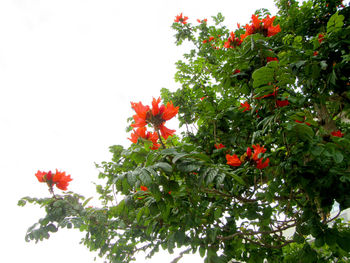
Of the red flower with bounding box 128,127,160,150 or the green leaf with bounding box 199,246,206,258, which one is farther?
the green leaf with bounding box 199,246,206,258

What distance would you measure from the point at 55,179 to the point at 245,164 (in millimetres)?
1636

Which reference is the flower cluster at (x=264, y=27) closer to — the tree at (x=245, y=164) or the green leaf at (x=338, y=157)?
the tree at (x=245, y=164)

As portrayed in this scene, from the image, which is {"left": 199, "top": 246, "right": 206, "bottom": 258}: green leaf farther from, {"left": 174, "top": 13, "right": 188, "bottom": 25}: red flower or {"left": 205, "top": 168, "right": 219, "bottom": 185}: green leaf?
{"left": 174, "top": 13, "right": 188, "bottom": 25}: red flower

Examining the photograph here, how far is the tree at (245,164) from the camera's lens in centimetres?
119

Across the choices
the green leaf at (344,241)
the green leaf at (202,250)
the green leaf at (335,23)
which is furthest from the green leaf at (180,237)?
the green leaf at (335,23)

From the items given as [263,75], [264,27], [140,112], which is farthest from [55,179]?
[264,27]

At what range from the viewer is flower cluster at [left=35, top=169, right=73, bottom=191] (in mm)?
1945

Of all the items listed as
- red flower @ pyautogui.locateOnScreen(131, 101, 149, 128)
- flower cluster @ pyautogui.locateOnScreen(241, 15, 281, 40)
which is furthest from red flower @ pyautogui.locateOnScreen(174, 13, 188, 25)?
red flower @ pyautogui.locateOnScreen(131, 101, 149, 128)

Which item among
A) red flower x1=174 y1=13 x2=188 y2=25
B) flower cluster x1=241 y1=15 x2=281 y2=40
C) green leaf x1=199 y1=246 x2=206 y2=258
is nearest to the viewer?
green leaf x1=199 y1=246 x2=206 y2=258

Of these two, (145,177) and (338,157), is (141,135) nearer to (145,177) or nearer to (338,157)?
(145,177)

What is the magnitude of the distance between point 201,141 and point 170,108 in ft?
4.03

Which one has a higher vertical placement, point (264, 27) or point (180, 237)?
point (264, 27)

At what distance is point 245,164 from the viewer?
1.61 meters

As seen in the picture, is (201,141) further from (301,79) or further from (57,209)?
(57,209)
